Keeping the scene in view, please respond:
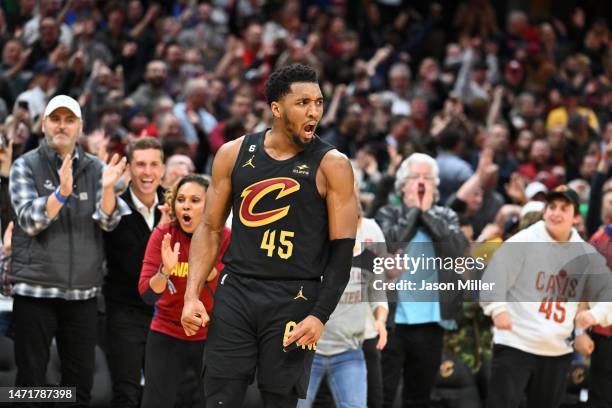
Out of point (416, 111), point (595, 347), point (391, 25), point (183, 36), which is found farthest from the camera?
point (391, 25)

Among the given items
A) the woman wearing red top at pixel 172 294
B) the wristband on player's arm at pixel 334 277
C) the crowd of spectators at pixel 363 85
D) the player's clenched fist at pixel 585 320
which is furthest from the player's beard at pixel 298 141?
the player's clenched fist at pixel 585 320

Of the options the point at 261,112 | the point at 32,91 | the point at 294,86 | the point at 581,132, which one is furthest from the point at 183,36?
the point at 294,86

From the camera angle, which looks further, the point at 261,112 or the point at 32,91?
the point at 261,112

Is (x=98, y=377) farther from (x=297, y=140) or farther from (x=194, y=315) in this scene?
(x=297, y=140)

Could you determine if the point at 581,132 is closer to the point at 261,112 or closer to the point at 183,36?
the point at 261,112

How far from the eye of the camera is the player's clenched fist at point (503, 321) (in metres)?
7.34

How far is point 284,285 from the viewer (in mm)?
5297

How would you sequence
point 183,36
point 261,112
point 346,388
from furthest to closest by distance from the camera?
point 183,36, point 261,112, point 346,388

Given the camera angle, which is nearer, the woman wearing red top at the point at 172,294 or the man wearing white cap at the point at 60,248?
the woman wearing red top at the point at 172,294

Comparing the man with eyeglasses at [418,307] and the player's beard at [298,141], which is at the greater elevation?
the player's beard at [298,141]

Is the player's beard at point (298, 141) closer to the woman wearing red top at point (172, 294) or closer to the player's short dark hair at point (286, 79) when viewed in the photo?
the player's short dark hair at point (286, 79)

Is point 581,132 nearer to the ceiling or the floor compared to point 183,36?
nearer to the floor

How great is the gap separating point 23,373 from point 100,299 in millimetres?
1471

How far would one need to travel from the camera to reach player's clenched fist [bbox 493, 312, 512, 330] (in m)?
7.34
